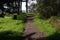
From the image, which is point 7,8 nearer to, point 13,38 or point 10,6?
point 10,6

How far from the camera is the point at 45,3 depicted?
89.1 ft

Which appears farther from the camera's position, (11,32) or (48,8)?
(48,8)

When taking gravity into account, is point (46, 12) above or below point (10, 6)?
below

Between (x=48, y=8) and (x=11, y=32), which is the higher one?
(x=48, y=8)

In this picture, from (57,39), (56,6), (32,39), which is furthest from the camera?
(56,6)

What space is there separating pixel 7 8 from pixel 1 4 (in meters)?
0.38

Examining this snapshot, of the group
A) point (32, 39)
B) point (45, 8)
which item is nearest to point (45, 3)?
point (45, 8)

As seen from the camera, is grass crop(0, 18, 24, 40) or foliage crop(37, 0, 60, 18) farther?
foliage crop(37, 0, 60, 18)

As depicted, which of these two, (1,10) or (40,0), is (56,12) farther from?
(1,10)

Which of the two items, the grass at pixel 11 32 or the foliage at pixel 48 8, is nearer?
the grass at pixel 11 32

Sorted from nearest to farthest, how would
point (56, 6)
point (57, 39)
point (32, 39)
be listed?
point (57, 39), point (32, 39), point (56, 6)

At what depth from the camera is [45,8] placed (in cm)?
2717

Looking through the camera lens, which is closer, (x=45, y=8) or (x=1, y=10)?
(x=1, y=10)

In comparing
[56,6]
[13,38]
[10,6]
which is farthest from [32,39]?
[56,6]
